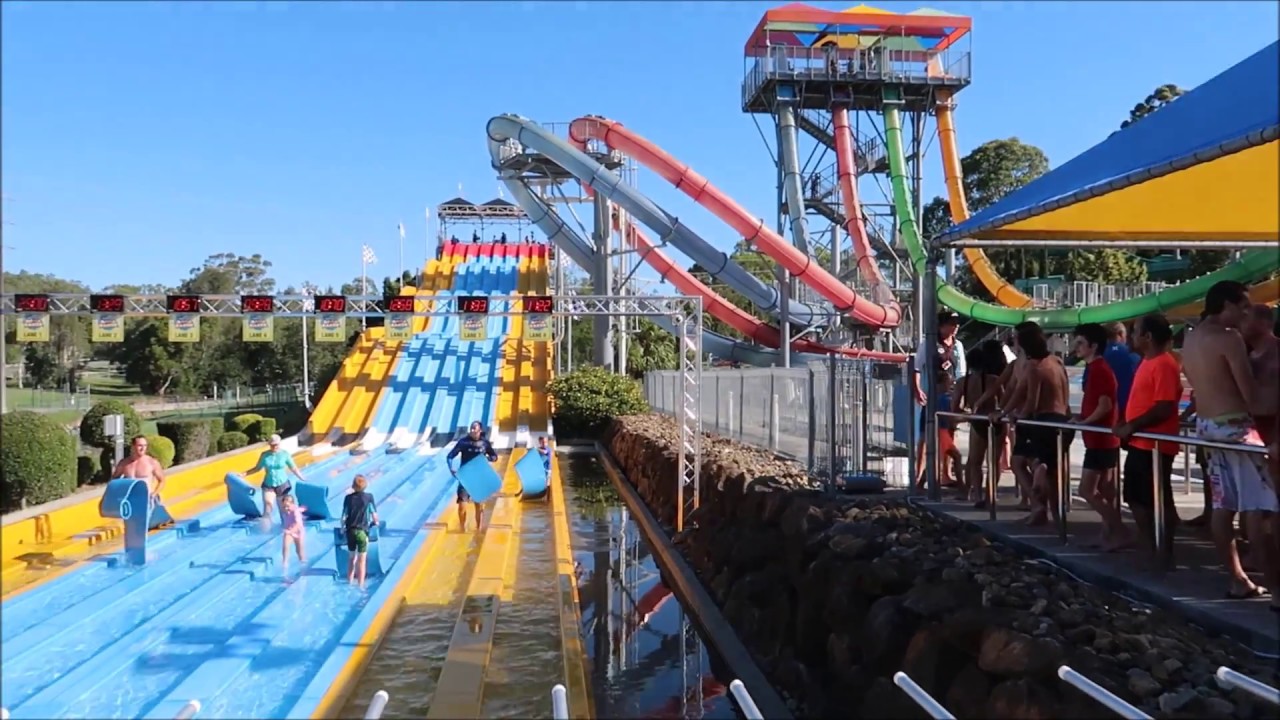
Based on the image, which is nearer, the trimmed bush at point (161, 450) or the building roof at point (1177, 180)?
the building roof at point (1177, 180)

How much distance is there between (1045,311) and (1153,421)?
58.3 ft

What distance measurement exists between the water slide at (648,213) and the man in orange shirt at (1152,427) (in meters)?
19.7

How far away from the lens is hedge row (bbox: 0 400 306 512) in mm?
12266

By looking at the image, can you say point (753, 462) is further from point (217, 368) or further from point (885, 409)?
point (217, 368)

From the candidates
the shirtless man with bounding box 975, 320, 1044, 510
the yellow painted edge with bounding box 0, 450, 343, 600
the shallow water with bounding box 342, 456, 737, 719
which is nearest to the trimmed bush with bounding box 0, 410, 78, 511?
the yellow painted edge with bounding box 0, 450, 343, 600

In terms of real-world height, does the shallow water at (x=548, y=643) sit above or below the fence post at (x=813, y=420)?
below

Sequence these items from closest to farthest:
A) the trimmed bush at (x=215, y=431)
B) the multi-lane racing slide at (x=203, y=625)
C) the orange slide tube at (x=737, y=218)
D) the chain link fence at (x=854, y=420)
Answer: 1. the multi-lane racing slide at (x=203, y=625)
2. the chain link fence at (x=854, y=420)
3. the trimmed bush at (x=215, y=431)
4. the orange slide tube at (x=737, y=218)

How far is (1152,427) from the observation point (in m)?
5.88

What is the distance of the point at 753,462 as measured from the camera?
12.5 meters

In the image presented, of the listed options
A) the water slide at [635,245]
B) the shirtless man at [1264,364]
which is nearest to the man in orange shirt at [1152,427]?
the shirtless man at [1264,364]

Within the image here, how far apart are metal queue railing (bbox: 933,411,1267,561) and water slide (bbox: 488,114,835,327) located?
17516 mm

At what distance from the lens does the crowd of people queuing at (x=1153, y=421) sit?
4.93m

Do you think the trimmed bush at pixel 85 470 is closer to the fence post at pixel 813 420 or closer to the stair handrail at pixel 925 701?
the fence post at pixel 813 420

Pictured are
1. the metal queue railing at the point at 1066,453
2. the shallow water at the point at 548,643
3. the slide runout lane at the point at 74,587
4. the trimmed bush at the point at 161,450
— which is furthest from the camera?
the trimmed bush at the point at 161,450
